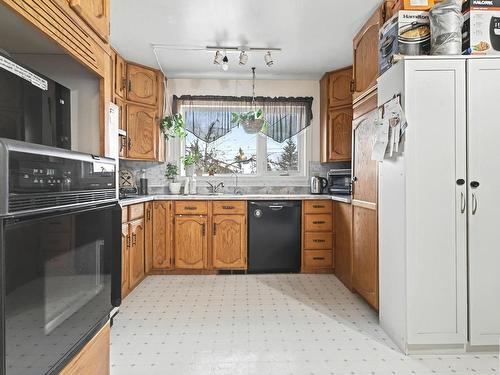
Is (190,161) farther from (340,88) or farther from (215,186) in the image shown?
(340,88)

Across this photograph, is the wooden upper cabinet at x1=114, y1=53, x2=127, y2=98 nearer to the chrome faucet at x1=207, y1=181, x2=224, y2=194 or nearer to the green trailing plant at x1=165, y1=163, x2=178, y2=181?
the green trailing plant at x1=165, y1=163, x2=178, y2=181

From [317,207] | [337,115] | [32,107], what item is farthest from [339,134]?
[32,107]

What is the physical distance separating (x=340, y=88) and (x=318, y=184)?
1161 mm

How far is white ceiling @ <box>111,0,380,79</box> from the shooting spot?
2436 mm

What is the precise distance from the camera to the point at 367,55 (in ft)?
8.82

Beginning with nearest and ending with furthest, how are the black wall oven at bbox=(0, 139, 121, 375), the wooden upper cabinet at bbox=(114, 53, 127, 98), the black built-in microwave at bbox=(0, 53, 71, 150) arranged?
the black wall oven at bbox=(0, 139, 121, 375) → the black built-in microwave at bbox=(0, 53, 71, 150) → the wooden upper cabinet at bbox=(114, 53, 127, 98)

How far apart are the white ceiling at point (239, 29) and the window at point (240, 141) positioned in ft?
1.76

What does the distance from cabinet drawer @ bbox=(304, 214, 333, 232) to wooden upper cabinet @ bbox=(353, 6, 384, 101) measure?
4.48 ft

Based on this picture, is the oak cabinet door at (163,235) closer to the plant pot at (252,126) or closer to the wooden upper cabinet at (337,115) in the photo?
the plant pot at (252,126)

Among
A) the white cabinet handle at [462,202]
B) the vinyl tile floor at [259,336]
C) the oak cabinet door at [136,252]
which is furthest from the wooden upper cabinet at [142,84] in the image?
the white cabinet handle at [462,202]

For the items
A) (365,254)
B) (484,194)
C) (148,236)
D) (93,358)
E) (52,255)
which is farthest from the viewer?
(148,236)

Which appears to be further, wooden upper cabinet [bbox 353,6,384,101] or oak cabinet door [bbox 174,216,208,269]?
oak cabinet door [bbox 174,216,208,269]

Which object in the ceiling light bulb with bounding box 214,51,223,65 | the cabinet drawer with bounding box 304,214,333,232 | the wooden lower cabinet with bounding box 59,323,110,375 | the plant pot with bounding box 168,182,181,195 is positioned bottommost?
the wooden lower cabinet with bounding box 59,323,110,375

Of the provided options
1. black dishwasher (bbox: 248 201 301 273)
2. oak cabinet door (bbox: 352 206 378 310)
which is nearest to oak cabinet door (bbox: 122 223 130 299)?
black dishwasher (bbox: 248 201 301 273)
